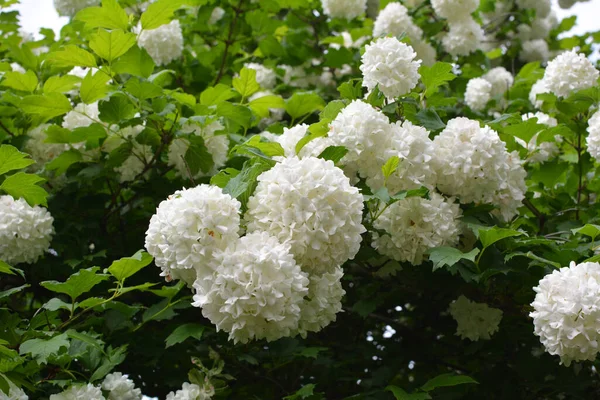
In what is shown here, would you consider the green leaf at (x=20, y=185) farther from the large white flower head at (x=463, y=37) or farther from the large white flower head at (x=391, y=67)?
the large white flower head at (x=463, y=37)

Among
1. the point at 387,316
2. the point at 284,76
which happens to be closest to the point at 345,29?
the point at 284,76

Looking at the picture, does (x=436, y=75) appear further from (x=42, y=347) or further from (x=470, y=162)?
(x=42, y=347)

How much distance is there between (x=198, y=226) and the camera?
1.77 m

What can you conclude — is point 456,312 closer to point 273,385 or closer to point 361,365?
point 361,365

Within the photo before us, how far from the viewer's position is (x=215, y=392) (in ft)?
8.14

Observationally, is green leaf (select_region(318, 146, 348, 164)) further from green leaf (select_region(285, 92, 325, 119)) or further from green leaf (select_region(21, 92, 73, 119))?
green leaf (select_region(21, 92, 73, 119))

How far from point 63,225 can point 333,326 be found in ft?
4.36

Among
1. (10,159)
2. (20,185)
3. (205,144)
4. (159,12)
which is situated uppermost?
(159,12)

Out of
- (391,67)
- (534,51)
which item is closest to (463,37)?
(534,51)

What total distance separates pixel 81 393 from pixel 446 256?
49.7 inches

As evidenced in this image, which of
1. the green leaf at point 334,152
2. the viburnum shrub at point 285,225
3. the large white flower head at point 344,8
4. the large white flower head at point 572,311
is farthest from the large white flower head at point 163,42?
the large white flower head at point 572,311

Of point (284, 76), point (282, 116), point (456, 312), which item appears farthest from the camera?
point (284, 76)

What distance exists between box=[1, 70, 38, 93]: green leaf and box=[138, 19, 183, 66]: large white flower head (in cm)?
62

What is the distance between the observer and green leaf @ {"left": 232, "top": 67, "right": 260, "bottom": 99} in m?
2.88
